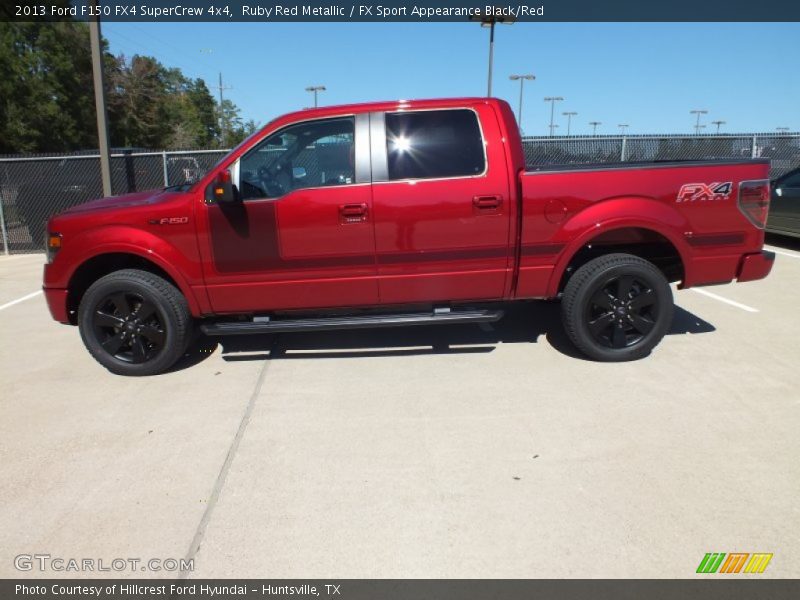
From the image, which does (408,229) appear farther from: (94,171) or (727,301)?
(94,171)

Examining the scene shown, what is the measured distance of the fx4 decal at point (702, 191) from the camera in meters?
4.25

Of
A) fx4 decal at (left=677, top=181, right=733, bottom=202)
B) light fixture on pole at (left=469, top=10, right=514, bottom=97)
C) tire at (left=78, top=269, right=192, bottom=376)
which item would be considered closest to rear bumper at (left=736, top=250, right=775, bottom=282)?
fx4 decal at (left=677, top=181, right=733, bottom=202)

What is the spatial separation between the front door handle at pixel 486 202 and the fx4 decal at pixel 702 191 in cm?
140

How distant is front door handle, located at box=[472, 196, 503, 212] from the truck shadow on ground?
4.28ft

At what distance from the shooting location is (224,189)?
398 cm

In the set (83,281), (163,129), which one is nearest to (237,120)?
(163,129)

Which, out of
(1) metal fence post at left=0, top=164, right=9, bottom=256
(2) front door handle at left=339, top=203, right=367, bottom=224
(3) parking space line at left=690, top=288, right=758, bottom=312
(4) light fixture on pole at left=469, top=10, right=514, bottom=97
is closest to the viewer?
(2) front door handle at left=339, top=203, right=367, bottom=224

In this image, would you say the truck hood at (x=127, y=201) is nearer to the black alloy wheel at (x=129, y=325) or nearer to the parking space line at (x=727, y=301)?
the black alloy wheel at (x=129, y=325)

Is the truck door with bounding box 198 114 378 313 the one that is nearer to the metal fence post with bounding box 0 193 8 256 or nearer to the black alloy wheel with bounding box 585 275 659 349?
the black alloy wheel with bounding box 585 275 659 349

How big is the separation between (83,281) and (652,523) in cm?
444

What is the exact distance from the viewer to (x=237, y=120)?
68062mm

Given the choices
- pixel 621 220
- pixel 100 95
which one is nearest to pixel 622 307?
pixel 621 220

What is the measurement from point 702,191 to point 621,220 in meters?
0.67

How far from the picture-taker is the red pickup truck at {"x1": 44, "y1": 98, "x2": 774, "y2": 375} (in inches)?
164
